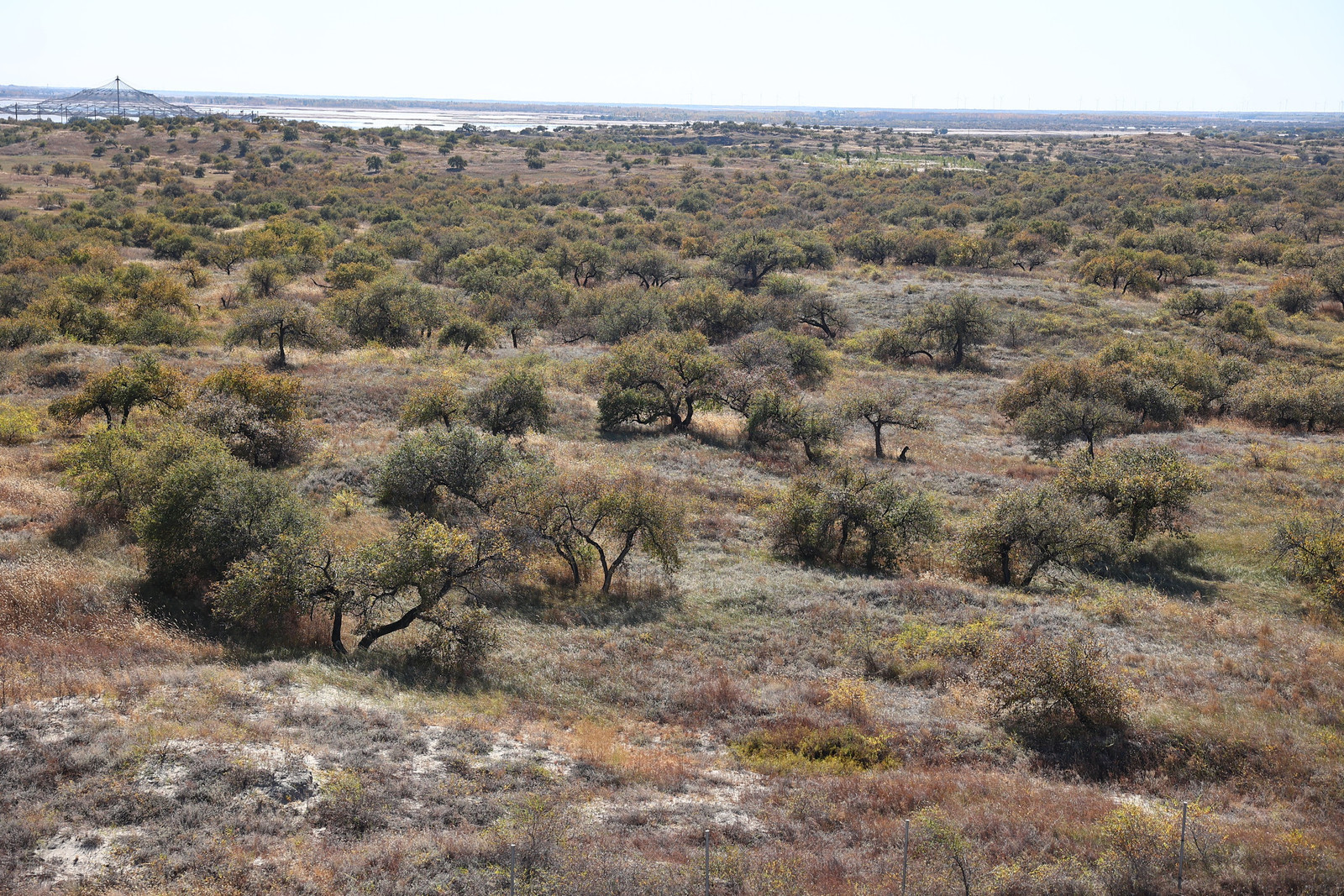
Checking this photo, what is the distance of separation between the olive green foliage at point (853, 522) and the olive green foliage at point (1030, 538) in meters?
1.56

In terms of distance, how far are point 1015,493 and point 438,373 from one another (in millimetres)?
27706

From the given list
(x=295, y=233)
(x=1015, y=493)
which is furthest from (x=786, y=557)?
(x=295, y=233)

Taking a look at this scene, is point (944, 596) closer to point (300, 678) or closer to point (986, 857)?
point (986, 857)

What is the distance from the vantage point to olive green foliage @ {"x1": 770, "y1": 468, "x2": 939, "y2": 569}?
25.0 m

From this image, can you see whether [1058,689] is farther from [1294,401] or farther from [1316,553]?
[1294,401]

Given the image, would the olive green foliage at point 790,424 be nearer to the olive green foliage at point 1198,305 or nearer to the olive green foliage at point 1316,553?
the olive green foliage at point 1316,553

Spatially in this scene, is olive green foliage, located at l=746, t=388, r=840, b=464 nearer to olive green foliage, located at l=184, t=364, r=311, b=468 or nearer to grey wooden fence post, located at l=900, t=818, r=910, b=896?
olive green foliage, located at l=184, t=364, r=311, b=468

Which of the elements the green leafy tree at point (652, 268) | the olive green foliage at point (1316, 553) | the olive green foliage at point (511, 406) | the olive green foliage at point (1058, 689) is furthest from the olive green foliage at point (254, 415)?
the green leafy tree at point (652, 268)

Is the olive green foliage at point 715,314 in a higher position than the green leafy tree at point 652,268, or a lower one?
lower

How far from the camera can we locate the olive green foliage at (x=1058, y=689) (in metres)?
15.5

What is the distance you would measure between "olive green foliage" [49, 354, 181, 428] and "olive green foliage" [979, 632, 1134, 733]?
28670mm

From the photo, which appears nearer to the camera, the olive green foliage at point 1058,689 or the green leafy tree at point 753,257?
the olive green foliage at point 1058,689

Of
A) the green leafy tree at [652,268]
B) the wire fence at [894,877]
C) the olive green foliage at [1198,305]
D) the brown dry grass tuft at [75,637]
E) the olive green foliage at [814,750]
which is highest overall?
the green leafy tree at [652,268]

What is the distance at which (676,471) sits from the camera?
32281mm
